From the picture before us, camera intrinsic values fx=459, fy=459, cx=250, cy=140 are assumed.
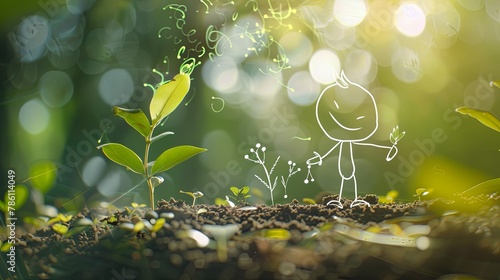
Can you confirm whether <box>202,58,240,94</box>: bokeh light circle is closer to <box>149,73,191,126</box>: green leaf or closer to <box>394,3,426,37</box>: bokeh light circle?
<box>149,73,191,126</box>: green leaf

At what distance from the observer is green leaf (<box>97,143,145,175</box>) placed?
30.1 inches

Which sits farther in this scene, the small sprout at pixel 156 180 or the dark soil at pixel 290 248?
the small sprout at pixel 156 180

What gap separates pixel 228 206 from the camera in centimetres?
86

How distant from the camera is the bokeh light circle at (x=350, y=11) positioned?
801mm

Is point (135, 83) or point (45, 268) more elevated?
point (135, 83)

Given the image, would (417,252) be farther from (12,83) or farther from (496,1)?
(12,83)

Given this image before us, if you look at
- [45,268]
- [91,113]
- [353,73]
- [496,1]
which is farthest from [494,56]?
[45,268]

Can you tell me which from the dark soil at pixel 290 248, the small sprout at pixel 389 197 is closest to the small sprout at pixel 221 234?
the dark soil at pixel 290 248

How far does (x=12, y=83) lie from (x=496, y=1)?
2.88 feet

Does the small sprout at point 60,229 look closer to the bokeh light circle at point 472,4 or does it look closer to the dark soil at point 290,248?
the dark soil at point 290,248

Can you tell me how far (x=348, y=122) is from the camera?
82cm

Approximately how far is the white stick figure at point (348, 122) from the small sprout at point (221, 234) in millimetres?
207

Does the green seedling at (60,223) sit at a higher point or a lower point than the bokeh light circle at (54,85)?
lower

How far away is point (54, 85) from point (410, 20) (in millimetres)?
645
